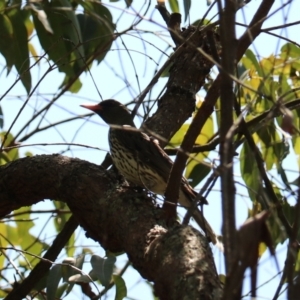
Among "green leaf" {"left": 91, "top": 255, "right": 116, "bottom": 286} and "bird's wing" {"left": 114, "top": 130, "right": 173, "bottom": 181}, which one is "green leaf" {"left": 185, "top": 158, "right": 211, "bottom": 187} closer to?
"bird's wing" {"left": 114, "top": 130, "right": 173, "bottom": 181}

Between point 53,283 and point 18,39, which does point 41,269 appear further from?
point 18,39

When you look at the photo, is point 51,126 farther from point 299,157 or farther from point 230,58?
point 230,58

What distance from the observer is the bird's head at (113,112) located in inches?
A: 200

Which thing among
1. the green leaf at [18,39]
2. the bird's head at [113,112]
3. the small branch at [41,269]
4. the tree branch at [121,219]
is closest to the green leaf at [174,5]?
the green leaf at [18,39]

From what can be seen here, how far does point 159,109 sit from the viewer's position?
3.74 meters

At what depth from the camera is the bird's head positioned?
200 inches

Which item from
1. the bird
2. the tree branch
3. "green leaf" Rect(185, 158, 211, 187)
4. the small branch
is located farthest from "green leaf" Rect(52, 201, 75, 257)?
the tree branch

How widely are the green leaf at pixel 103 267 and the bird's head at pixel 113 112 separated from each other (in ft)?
7.13

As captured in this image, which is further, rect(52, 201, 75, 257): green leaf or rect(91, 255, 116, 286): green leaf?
rect(52, 201, 75, 257): green leaf

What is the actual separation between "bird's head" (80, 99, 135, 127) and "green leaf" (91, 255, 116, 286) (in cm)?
217

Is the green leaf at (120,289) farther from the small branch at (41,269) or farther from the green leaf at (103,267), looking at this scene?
the small branch at (41,269)

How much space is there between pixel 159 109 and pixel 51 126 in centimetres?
121

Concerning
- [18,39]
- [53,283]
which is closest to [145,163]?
[18,39]

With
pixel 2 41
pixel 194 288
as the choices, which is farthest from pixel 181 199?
pixel 194 288
